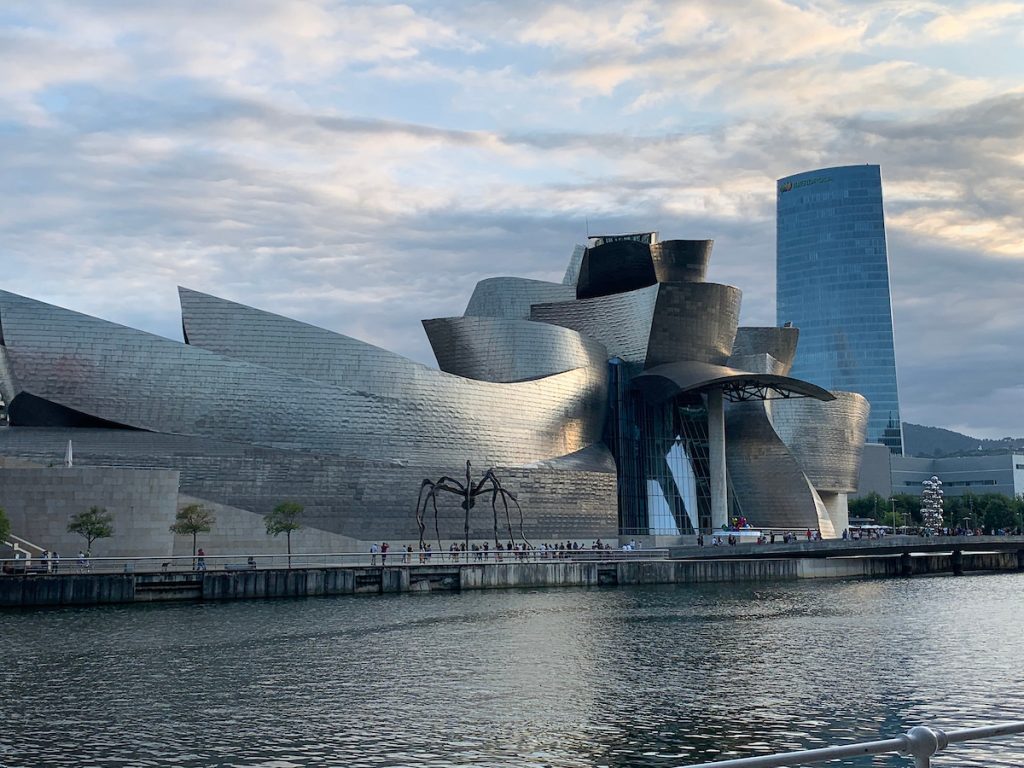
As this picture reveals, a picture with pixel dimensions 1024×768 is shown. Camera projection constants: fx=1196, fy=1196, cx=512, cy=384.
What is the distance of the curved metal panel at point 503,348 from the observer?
63.4 m

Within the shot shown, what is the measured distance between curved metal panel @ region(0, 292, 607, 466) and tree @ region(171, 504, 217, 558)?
6.12m

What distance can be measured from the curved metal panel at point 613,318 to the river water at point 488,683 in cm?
3281

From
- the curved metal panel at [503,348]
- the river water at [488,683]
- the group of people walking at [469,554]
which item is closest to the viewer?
the river water at [488,683]

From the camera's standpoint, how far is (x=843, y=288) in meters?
173

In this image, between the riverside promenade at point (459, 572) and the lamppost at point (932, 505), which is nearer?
the riverside promenade at point (459, 572)

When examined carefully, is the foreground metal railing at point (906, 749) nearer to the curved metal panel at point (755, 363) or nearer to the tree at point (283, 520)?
the tree at point (283, 520)

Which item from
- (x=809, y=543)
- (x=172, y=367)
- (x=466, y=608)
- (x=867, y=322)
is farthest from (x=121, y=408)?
(x=867, y=322)

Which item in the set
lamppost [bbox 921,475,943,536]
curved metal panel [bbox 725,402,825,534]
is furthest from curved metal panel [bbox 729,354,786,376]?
lamppost [bbox 921,475,943,536]

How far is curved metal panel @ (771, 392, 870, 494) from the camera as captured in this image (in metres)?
75.1

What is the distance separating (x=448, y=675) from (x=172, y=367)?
108ft

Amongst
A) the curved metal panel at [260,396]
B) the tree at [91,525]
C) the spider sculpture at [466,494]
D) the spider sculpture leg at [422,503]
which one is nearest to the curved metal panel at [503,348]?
the curved metal panel at [260,396]

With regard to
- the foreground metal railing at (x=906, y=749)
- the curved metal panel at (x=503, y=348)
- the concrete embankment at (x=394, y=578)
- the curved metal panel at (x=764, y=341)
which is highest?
the curved metal panel at (x=764, y=341)

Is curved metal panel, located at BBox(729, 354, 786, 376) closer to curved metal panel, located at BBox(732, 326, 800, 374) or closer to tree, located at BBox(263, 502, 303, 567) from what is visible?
curved metal panel, located at BBox(732, 326, 800, 374)

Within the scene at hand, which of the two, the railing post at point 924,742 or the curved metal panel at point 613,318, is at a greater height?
the curved metal panel at point 613,318
